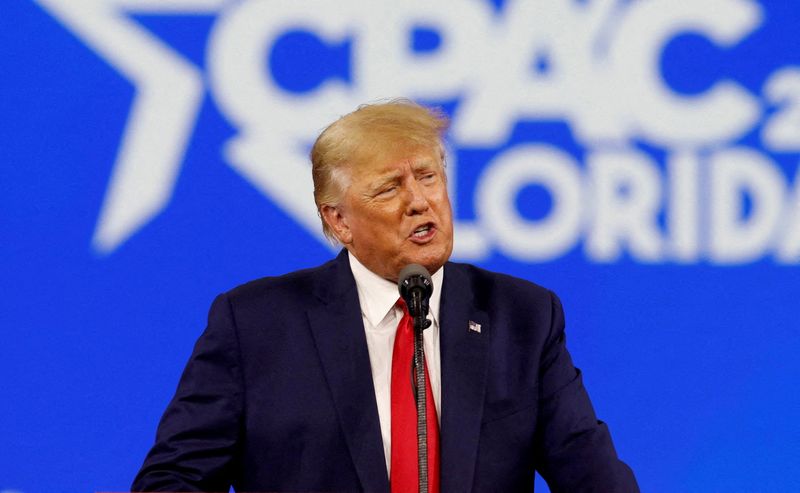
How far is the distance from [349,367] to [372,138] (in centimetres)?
45

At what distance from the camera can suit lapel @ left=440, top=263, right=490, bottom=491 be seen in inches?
90.4

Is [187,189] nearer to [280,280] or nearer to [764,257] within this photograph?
[280,280]

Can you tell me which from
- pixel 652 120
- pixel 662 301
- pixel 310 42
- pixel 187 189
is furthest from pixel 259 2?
pixel 662 301

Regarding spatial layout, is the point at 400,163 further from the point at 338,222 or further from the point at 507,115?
the point at 507,115

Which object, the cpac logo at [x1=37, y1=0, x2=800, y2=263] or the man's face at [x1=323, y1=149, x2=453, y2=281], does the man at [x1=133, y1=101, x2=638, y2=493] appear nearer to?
the man's face at [x1=323, y1=149, x2=453, y2=281]

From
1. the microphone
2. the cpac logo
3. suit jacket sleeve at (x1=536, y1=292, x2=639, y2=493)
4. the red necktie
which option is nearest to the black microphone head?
the microphone

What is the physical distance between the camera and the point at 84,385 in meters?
3.40

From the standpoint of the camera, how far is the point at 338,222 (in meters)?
2.49

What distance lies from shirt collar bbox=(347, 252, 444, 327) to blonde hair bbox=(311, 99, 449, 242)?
0.54ft

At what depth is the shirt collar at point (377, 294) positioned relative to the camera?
8.05 ft

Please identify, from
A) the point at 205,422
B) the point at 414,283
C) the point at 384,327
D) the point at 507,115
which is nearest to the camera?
the point at 414,283

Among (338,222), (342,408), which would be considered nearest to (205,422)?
(342,408)

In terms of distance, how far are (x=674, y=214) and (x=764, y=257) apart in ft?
0.97

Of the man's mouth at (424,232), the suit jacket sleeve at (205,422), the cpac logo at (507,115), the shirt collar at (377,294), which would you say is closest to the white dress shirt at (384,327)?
the shirt collar at (377,294)
